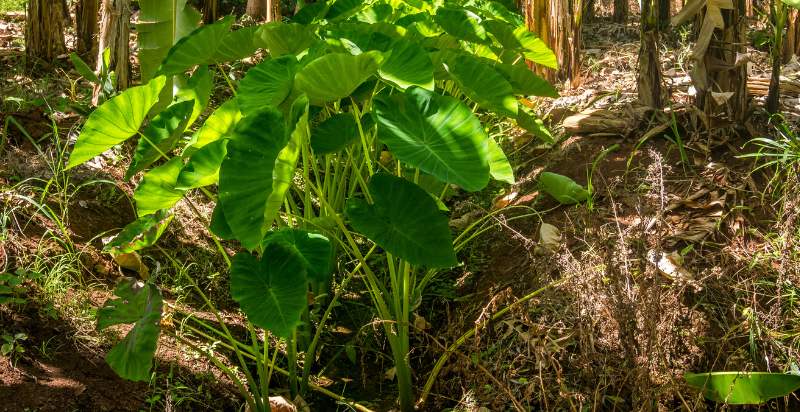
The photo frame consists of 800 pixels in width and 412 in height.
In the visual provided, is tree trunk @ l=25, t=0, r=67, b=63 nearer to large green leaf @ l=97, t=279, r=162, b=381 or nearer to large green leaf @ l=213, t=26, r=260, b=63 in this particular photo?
large green leaf @ l=213, t=26, r=260, b=63

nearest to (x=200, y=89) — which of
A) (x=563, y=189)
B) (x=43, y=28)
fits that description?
(x=563, y=189)

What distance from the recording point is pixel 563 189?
349cm

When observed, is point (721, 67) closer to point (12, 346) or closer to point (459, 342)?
point (459, 342)

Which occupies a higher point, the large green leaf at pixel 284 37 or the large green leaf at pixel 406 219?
the large green leaf at pixel 284 37

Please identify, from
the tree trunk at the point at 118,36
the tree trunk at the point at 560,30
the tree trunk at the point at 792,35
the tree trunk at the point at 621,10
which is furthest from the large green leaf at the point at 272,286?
the tree trunk at the point at 621,10

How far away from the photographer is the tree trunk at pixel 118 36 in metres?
4.32

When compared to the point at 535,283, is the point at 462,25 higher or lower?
higher

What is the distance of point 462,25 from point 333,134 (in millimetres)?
756

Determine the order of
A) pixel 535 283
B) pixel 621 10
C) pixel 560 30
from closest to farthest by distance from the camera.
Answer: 1. pixel 535 283
2. pixel 560 30
3. pixel 621 10

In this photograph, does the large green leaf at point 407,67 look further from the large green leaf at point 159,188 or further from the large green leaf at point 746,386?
the large green leaf at point 746,386

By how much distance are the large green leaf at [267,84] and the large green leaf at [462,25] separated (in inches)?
30.1

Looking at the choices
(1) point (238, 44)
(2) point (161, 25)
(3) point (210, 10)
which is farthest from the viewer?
(3) point (210, 10)

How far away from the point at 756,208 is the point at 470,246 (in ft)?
3.85

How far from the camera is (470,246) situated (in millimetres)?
3793
